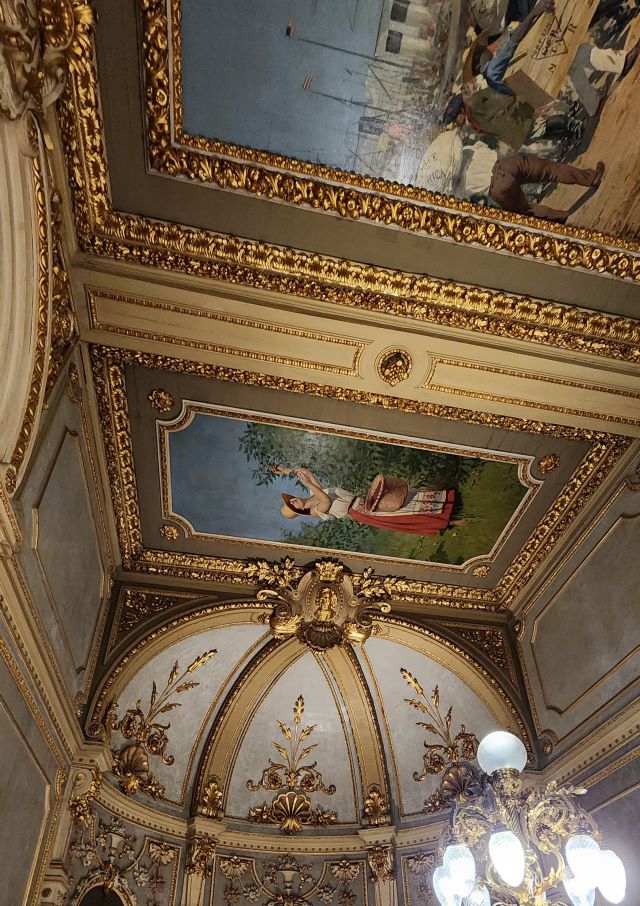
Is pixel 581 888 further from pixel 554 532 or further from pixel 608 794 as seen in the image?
pixel 554 532

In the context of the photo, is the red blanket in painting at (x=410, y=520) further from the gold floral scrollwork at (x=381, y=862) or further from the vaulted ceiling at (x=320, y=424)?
the gold floral scrollwork at (x=381, y=862)

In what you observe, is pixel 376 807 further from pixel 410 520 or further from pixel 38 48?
pixel 38 48

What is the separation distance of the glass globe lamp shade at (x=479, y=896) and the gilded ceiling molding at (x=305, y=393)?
3028 mm

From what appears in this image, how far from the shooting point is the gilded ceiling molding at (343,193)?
11.4 feet

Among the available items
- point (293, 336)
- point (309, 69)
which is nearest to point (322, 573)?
point (293, 336)

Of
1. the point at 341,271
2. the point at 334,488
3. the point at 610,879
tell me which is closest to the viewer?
the point at 610,879

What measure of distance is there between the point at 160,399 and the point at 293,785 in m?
5.17

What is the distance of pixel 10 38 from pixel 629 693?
18.3 ft

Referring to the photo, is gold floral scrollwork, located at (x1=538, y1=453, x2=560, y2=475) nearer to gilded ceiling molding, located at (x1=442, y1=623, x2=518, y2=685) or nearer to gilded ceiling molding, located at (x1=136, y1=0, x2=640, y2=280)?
gilded ceiling molding, located at (x1=136, y1=0, x2=640, y2=280)

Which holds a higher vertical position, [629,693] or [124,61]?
[124,61]

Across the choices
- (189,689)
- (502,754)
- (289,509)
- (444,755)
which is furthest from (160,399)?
(444,755)

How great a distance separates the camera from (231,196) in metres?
3.89

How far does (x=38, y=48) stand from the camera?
2.99 metres

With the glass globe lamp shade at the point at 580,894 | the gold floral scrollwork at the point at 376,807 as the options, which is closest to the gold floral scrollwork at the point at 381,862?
the gold floral scrollwork at the point at 376,807
